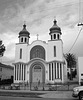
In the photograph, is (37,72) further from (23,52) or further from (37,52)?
(23,52)

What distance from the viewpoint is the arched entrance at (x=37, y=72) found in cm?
3788

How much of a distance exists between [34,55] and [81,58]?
12.4 m

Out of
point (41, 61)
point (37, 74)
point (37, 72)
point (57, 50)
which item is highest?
point (57, 50)

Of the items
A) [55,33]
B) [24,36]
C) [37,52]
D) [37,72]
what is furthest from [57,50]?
[24,36]

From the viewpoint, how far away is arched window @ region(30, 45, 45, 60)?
1534 inches

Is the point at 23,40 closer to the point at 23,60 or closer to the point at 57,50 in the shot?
the point at 23,60

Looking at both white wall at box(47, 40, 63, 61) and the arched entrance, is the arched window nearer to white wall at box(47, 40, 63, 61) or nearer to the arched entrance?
white wall at box(47, 40, 63, 61)

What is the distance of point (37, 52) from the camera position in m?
39.4

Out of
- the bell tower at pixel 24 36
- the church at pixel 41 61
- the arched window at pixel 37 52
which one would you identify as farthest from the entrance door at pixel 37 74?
the bell tower at pixel 24 36

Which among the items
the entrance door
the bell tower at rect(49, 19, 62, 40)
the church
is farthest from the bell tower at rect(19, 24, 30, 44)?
the entrance door

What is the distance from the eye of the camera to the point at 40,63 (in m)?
38.2

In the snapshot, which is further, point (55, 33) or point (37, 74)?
point (55, 33)

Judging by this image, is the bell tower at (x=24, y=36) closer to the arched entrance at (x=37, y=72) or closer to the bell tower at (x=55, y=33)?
the bell tower at (x=55, y=33)

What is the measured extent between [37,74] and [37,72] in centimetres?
47
